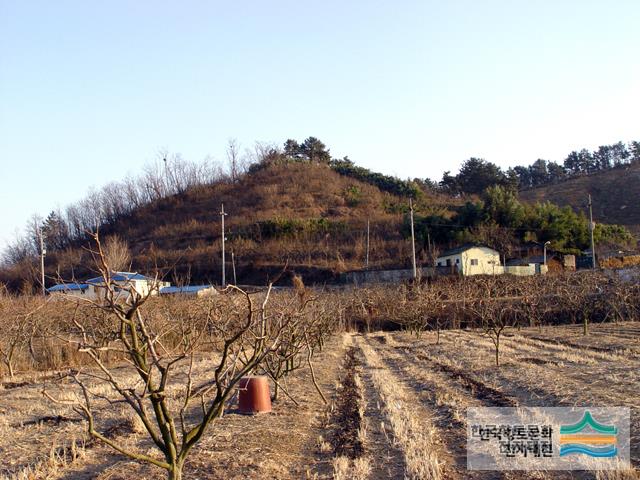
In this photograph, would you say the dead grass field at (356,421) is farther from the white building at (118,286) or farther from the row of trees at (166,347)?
the white building at (118,286)

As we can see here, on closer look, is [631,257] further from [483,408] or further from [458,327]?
[483,408]

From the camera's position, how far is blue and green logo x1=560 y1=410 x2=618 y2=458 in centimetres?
661

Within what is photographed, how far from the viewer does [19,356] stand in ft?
60.6

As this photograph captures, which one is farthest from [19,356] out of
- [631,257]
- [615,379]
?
[631,257]

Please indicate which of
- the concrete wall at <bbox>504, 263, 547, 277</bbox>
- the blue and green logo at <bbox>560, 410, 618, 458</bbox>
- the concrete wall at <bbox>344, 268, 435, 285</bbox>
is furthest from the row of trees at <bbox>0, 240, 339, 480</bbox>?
the concrete wall at <bbox>504, 263, 547, 277</bbox>

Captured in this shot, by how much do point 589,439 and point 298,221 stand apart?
4985cm

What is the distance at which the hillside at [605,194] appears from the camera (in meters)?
66.7

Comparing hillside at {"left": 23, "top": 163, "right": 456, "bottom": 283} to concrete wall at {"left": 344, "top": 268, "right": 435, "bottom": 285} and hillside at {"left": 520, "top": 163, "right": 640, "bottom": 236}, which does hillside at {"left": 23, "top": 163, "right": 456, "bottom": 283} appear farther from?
hillside at {"left": 520, "top": 163, "right": 640, "bottom": 236}

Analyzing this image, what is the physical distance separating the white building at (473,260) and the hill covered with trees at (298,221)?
3576 mm

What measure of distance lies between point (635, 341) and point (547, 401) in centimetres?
1153

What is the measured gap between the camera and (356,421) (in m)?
8.67

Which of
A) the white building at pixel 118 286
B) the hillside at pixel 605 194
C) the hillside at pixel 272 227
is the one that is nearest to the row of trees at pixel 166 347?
the white building at pixel 118 286

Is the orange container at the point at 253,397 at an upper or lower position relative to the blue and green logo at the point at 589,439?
upper

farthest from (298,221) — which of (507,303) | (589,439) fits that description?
(589,439)
